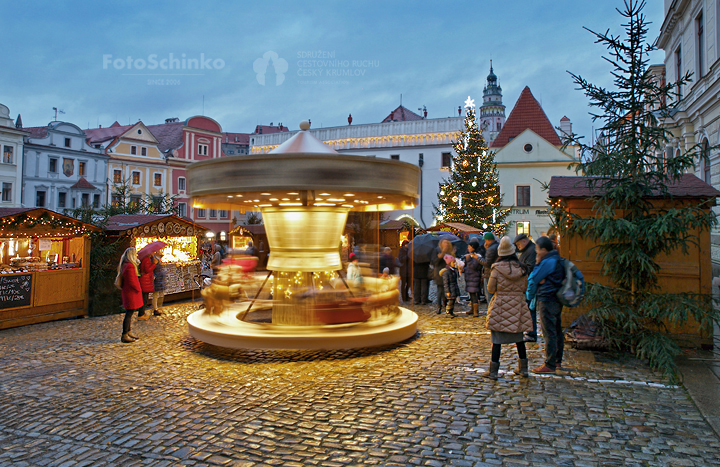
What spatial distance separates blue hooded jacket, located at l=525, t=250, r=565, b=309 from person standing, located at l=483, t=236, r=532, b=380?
18.3 inches

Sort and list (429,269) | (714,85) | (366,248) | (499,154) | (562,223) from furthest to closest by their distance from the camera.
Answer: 1. (499,154)
2. (714,85)
3. (429,269)
4. (366,248)
5. (562,223)

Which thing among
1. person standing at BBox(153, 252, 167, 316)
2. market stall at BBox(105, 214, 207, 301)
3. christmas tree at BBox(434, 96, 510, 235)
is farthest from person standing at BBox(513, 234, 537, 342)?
christmas tree at BBox(434, 96, 510, 235)

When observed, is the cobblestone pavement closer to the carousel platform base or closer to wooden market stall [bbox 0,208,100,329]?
the carousel platform base

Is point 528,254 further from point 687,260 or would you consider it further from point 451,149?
point 451,149

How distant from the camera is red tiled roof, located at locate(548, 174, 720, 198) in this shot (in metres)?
7.62

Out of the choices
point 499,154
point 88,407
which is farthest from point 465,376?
point 499,154

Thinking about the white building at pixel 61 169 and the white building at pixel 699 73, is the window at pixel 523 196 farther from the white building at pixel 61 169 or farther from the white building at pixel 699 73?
the white building at pixel 61 169

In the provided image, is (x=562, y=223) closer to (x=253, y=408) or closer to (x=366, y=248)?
(x=366, y=248)

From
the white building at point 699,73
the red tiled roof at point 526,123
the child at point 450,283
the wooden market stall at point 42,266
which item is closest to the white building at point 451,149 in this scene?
the red tiled roof at point 526,123

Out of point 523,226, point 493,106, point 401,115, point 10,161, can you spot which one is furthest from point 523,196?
point 493,106

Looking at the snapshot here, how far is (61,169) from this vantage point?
1644 inches

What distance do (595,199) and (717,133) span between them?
11323 millimetres

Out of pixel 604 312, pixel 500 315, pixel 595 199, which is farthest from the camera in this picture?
pixel 595 199

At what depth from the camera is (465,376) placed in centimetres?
658
